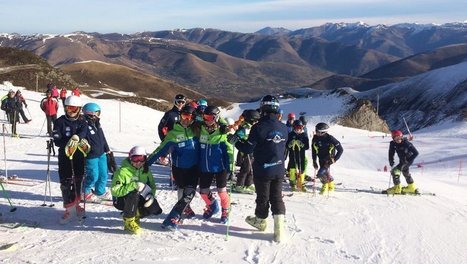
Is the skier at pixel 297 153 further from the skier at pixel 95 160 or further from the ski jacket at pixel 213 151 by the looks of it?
the skier at pixel 95 160

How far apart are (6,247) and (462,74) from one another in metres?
93.8

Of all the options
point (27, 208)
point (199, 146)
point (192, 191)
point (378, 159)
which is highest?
point (199, 146)

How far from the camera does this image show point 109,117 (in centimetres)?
2888

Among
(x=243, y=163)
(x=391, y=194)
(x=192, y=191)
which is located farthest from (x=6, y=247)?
(x=391, y=194)

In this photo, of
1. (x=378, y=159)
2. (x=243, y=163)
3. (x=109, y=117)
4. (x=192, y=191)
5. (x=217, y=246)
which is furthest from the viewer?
(x=109, y=117)

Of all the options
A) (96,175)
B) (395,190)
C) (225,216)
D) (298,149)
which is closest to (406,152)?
(395,190)

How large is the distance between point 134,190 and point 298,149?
5.15 m

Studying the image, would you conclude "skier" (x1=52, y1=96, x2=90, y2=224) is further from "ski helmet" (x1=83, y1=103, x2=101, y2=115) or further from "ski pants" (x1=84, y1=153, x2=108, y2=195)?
"ski helmet" (x1=83, y1=103, x2=101, y2=115)

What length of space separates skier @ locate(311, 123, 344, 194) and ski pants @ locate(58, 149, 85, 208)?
562cm

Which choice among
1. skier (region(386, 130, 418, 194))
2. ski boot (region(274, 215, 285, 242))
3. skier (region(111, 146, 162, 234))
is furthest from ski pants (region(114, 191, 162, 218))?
skier (region(386, 130, 418, 194))

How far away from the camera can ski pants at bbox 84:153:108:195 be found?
29.1ft

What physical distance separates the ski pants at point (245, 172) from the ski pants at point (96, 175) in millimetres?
3204

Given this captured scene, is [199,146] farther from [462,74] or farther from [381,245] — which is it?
[462,74]

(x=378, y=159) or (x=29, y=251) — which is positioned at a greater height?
(x=29, y=251)
